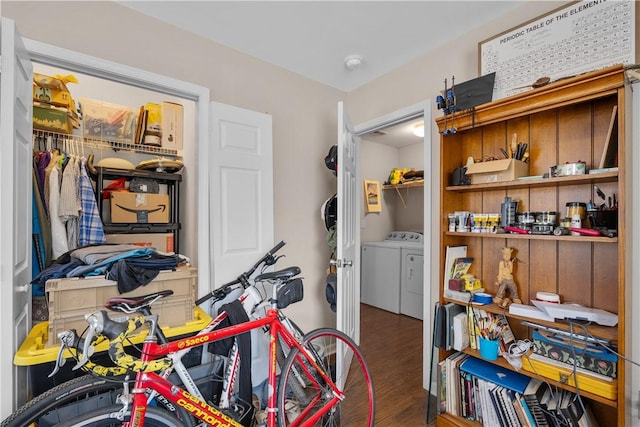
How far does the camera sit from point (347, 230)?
226cm

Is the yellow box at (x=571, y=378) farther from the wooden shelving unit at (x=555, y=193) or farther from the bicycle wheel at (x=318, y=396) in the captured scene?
the bicycle wheel at (x=318, y=396)

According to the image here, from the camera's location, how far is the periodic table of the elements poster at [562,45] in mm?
1375

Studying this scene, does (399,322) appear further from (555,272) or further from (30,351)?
(30,351)

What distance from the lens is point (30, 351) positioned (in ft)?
3.83

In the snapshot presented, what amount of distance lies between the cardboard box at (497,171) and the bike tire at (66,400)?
1838mm

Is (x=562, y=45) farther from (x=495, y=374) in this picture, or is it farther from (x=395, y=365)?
(x=395, y=365)

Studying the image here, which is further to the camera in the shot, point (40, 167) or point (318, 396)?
point (40, 167)

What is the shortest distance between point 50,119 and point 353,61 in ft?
6.81

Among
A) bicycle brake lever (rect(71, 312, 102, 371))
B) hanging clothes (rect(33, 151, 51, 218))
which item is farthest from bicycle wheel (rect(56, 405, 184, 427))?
hanging clothes (rect(33, 151, 51, 218))

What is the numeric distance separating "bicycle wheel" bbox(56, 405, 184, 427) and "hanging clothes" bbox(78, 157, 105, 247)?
1224 mm

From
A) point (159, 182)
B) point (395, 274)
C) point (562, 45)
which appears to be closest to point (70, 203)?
point (159, 182)

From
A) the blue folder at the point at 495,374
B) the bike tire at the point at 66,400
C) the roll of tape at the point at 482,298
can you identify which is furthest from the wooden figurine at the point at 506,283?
the bike tire at the point at 66,400

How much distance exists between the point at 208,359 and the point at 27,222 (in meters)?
1.09

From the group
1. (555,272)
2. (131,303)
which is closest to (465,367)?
(555,272)
